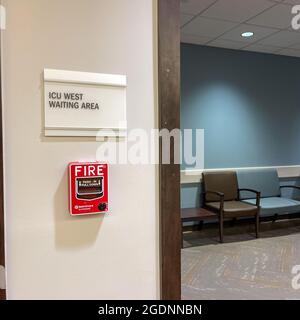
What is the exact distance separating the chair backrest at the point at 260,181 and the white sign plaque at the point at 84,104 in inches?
150

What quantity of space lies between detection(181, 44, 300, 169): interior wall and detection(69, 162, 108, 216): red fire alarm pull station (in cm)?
330

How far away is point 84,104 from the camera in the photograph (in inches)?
42.6

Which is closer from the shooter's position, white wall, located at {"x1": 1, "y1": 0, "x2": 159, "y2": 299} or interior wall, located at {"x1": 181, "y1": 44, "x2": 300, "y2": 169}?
white wall, located at {"x1": 1, "y1": 0, "x2": 159, "y2": 299}

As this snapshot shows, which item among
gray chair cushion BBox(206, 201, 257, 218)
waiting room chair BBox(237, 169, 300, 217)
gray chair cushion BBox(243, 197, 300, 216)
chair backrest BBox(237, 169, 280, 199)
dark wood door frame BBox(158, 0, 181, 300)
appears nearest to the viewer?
dark wood door frame BBox(158, 0, 181, 300)

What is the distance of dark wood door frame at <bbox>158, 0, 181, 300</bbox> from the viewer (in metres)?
1.17

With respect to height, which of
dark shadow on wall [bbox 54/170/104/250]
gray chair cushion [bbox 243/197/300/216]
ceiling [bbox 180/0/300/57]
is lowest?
gray chair cushion [bbox 243/197/300/216]

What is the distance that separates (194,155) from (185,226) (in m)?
1.08

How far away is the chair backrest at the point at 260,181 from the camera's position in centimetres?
459

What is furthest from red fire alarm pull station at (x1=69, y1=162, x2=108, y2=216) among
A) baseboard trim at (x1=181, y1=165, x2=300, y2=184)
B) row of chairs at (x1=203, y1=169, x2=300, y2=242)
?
baseboard trim at (x1=181, y1=165, x2=300, y2=184)

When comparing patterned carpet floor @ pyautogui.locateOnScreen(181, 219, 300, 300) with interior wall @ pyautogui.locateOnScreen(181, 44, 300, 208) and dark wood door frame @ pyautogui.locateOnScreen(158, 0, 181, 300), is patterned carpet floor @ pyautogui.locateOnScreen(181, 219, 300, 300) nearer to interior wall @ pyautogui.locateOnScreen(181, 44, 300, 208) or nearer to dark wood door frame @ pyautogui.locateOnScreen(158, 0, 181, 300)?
interior wall @ pyautogui.locateOnScreen(181, 44, 300, 208)

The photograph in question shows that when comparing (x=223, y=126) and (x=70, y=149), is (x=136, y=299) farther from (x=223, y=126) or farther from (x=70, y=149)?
(x=223, y=126)

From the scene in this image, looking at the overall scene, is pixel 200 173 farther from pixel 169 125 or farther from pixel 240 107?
pixel 169 125

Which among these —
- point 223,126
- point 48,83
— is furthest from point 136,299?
point 223,126
